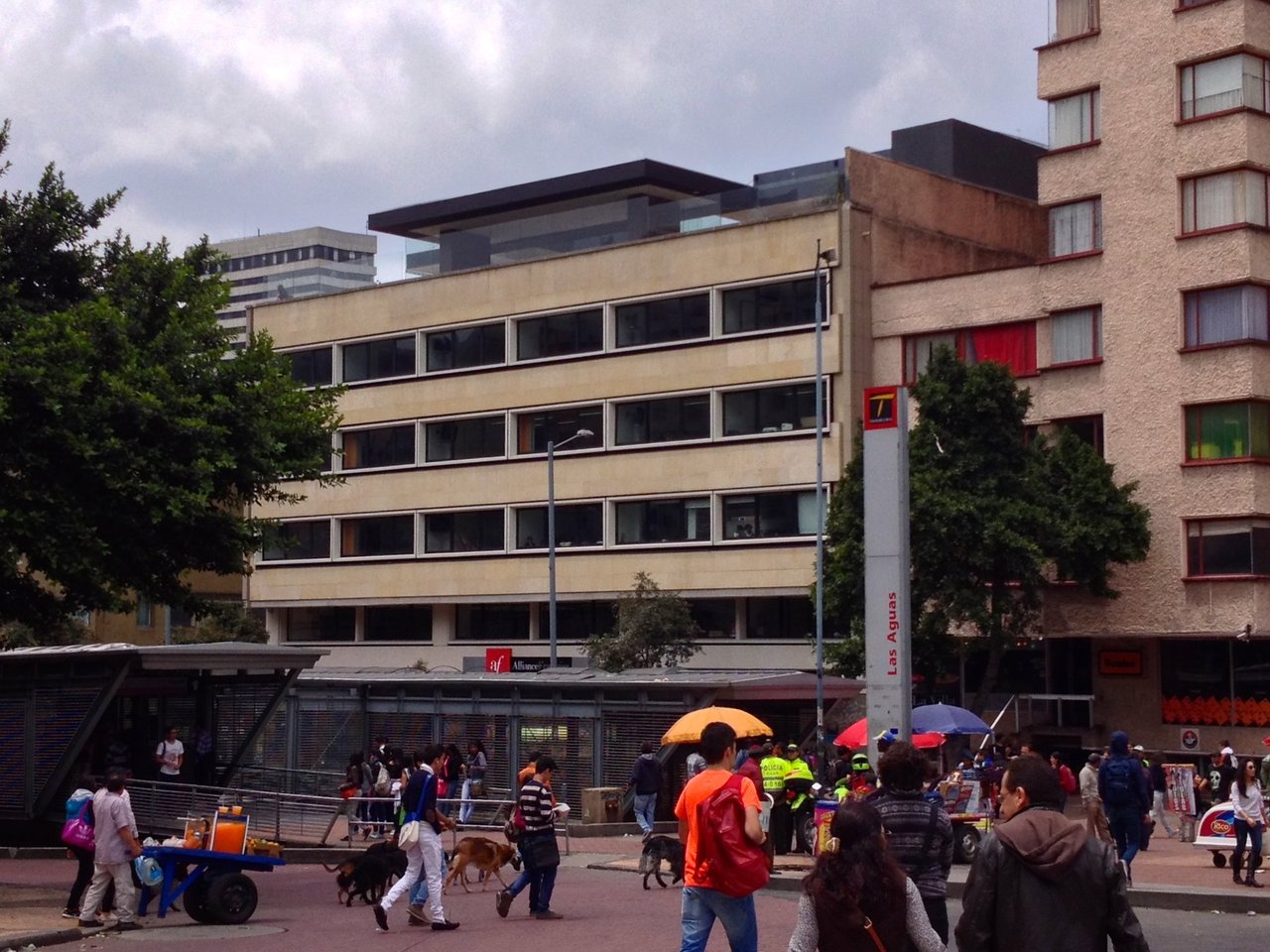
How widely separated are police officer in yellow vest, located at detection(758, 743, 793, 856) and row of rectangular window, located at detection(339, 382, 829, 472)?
26708mm

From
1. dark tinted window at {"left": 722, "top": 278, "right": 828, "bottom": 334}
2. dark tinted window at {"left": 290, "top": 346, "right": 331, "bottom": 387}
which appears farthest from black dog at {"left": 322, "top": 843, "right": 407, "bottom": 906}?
dark tinted window at {"left": 290, "top": 346, "right": 331, "bottom": 387}

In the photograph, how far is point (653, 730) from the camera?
3412 cm

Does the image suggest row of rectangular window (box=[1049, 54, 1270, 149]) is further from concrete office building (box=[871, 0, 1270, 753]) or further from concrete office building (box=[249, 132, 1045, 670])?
concrete office building (box=[249, 132, 1045, 670])

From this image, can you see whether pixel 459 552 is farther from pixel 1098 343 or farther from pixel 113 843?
pixel 113 843

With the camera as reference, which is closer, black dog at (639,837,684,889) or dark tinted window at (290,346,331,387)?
black dog at (639,837,684,889)

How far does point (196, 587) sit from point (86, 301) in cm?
5450

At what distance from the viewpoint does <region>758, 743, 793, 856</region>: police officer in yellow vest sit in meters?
24.9

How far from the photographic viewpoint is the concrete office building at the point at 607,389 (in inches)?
2063

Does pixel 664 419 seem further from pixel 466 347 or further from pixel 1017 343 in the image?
pixel 1017 343

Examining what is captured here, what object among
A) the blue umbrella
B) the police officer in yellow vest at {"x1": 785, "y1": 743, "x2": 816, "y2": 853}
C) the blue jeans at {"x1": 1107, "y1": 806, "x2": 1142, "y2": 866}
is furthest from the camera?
the blue umbrella

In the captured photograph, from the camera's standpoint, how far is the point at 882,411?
2431 cm

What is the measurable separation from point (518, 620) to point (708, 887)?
166ft

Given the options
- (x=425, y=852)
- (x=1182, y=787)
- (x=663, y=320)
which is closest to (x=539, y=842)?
(x=425, y=852)

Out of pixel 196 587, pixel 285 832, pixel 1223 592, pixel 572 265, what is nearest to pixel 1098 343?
pixel 1223 592
